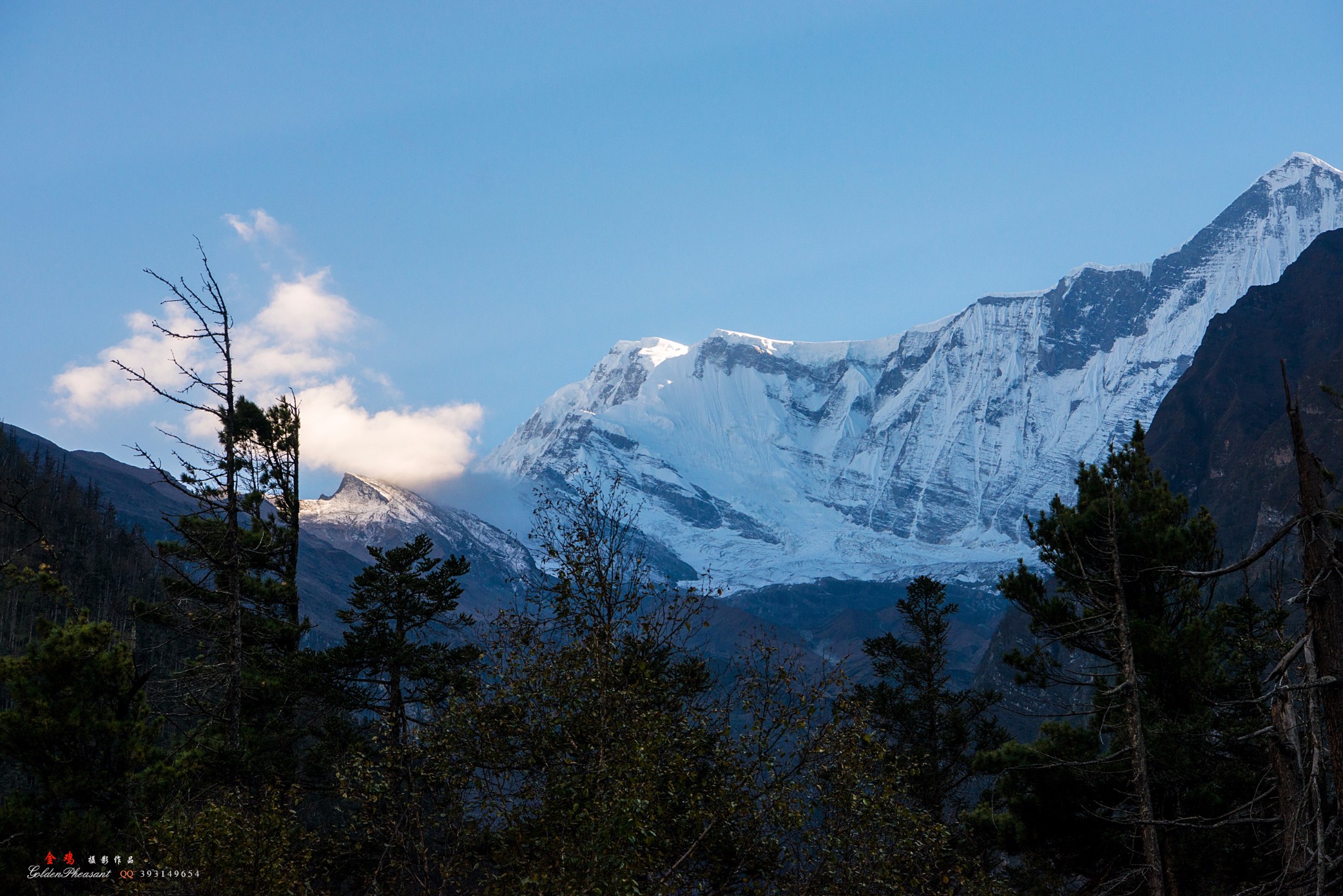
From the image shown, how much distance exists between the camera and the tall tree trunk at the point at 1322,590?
8781mm

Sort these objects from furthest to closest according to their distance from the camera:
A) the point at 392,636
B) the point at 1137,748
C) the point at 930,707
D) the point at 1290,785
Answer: the point at 930,707, the point at 392,636, the point at 1137,748, the point at 1290,785

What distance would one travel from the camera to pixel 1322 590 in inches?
352

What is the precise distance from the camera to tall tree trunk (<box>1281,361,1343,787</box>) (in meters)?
8.78

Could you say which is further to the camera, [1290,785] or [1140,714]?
[1140,714]

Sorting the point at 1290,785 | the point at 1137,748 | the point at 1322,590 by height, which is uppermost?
the point at 1322,590

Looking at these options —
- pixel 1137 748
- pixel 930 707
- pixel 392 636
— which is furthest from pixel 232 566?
pixel 930 707

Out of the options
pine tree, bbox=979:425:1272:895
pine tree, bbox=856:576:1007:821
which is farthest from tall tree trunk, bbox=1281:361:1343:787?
pine tree, bbox=856:576:1007:821

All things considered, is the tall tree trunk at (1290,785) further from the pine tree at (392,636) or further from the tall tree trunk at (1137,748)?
the pine tree at (392,636)

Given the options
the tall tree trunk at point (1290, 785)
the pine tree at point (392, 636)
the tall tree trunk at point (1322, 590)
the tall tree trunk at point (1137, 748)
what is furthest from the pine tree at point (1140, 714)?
the pine tree at point (392, 636)

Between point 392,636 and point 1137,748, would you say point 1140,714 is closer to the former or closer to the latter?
point 1137,748

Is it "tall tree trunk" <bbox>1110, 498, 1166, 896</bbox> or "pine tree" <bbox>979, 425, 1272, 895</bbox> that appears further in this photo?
"pine tree" <bbox>979, 425, 1272, 895</bbox>

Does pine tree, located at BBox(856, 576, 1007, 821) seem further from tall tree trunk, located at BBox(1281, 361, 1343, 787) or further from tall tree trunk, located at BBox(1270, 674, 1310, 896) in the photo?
tall tree trunk, located at BBox(1281, 361, 1343, 787)

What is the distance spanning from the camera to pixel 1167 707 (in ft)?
70.5

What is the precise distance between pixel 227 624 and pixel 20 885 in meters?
6.24
